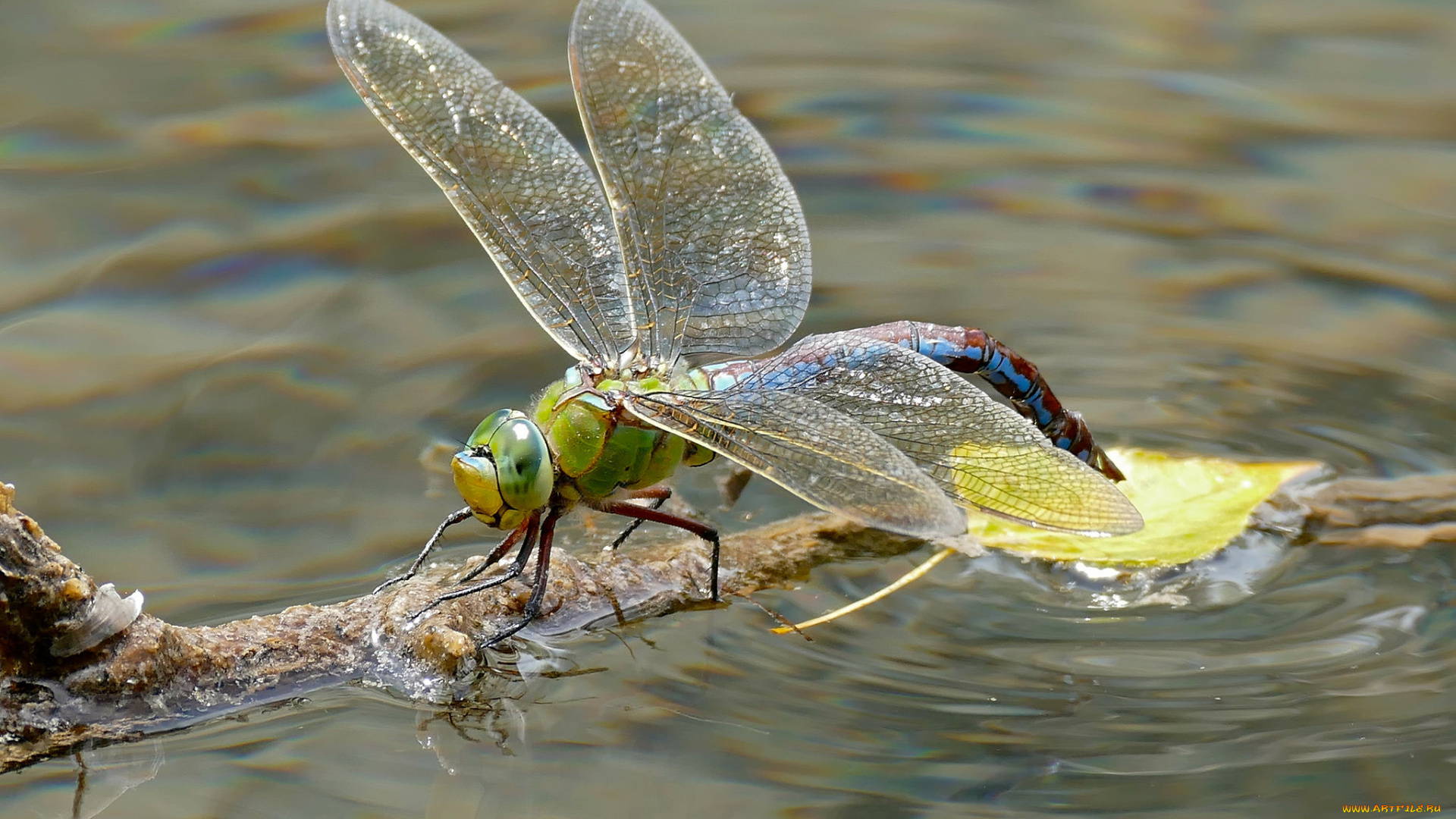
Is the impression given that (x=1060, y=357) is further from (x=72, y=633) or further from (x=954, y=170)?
(x=72, y=633)

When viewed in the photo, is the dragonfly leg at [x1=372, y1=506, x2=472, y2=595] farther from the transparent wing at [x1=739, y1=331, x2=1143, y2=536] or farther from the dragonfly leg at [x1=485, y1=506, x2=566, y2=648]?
the transparent wing at [x1=739, y1=331, x2=1143, y2=536]

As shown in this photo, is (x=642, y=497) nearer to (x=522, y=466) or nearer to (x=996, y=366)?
(x=522, y=466)

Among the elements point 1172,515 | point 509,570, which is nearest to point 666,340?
point 509,570

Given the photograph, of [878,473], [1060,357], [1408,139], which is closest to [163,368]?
[878,473]

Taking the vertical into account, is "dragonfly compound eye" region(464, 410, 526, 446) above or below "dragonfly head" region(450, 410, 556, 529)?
above

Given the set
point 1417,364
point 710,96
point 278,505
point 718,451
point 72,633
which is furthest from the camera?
point 1417,364

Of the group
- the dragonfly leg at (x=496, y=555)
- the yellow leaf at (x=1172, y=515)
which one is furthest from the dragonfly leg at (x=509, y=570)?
the yellow leaf at (x=1172, y=515)

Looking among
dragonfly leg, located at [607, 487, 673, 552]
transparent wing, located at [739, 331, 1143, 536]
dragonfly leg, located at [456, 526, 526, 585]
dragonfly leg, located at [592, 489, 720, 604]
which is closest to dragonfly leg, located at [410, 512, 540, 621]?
dragonfly leg, located at [456, 526, 526, 585]
